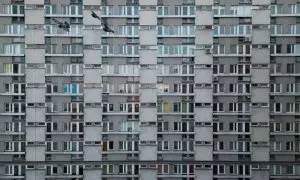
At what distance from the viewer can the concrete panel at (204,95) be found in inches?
832

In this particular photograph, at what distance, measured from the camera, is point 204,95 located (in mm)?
21156

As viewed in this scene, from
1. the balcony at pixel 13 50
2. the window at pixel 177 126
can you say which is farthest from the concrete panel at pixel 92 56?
the window at pixel 177 126

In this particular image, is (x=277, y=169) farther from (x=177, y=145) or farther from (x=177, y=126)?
(x=177, y=126)

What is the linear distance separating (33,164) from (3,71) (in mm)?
4516

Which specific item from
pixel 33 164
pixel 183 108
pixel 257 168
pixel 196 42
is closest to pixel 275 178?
pixel 257 168

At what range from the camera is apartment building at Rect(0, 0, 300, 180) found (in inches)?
827

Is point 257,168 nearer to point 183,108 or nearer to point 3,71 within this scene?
point 183,108

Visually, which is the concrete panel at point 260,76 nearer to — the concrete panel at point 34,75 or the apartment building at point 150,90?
the apartment building at point 150,90

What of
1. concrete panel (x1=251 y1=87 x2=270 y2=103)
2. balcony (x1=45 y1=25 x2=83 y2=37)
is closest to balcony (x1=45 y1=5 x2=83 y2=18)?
balcony (x1=45 y1=25 x2=83 y2=37)

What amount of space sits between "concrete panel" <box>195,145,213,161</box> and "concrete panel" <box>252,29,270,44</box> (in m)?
5.31

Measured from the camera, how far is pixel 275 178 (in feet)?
70.5

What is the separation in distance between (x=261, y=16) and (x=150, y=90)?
6.03 m

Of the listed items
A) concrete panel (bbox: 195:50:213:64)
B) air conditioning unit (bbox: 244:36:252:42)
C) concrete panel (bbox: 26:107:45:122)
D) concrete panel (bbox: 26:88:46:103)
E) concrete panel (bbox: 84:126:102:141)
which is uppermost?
air conditioning unit (bbox: 244:36:252:42)

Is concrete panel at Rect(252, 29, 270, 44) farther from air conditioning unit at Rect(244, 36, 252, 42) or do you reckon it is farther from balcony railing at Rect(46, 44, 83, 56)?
balcony railing at Rect(46, 44, 83, 56)
